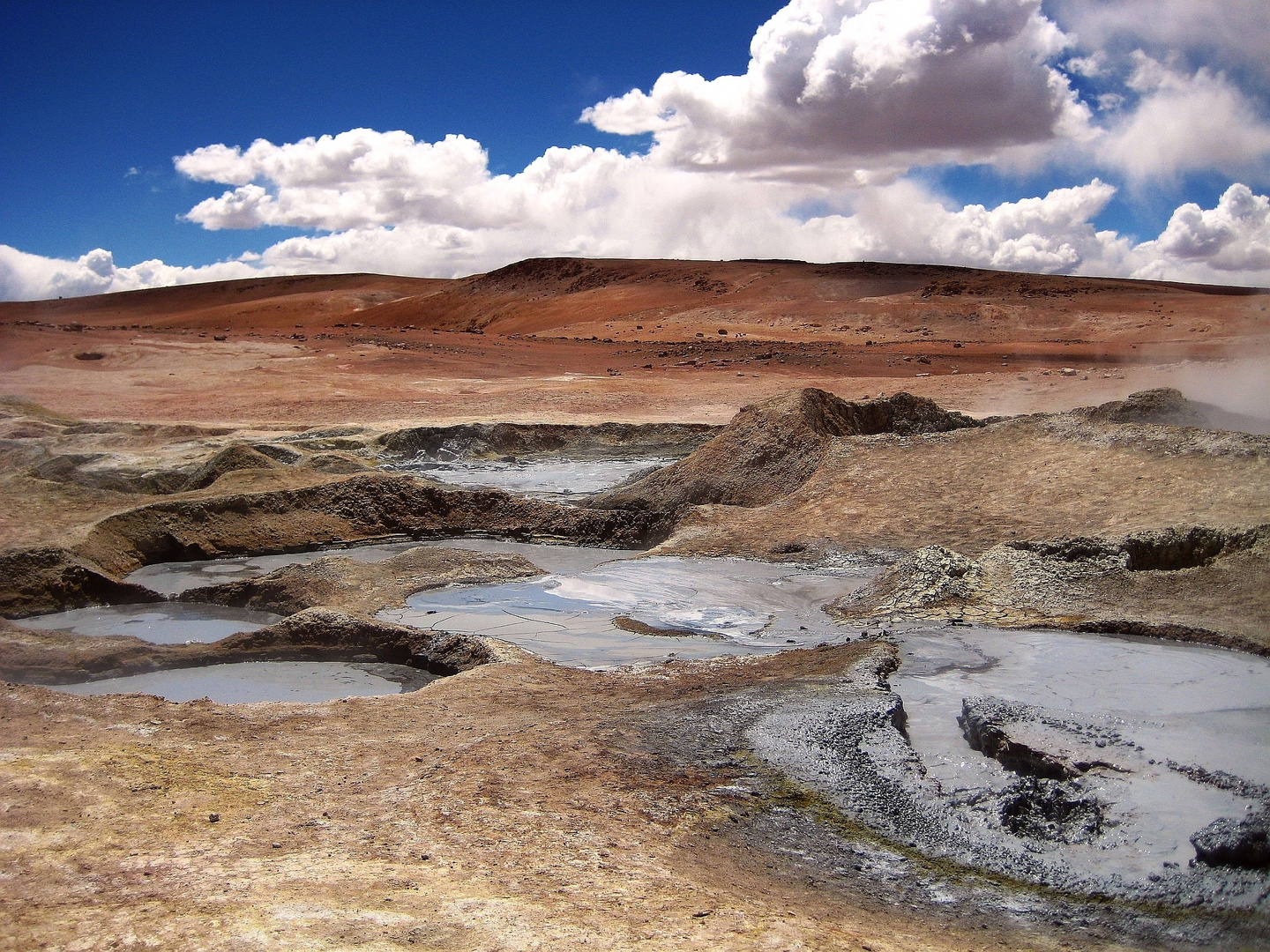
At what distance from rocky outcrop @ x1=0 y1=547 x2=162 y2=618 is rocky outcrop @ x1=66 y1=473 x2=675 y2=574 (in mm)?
781

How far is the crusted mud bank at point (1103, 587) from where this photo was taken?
6422 millimetres

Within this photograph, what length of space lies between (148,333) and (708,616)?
2947 cm

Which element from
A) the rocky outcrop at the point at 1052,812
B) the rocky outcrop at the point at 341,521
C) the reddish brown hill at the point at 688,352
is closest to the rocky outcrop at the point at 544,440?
the reddish brown hill at the point at 688,352

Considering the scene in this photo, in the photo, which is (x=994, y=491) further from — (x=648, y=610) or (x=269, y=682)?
(x=269, y=682)

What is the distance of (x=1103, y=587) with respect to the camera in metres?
7.03

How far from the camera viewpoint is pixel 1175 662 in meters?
5.87

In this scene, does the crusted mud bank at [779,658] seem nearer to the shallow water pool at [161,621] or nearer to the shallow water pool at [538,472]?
the shallow water pool at [161,621]

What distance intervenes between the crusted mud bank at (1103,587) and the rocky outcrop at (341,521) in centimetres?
341

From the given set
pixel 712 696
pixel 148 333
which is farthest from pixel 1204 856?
pixel 148 333

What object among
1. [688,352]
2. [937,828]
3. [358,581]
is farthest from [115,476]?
[688,352]

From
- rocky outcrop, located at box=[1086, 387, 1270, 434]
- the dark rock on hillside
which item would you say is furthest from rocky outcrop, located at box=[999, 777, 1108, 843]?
the dark rock on hillside

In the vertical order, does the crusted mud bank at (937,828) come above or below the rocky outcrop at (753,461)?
below

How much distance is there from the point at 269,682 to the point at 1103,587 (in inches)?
220

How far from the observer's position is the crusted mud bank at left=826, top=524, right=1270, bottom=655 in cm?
642
